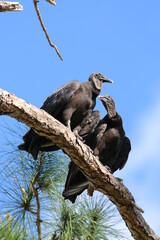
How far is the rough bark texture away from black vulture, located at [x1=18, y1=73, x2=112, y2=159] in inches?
18.3

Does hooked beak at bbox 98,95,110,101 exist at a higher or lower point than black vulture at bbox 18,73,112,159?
higher

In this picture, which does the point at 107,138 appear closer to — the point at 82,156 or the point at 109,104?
the point at 109,104

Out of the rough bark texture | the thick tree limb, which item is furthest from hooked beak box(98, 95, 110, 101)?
the thick tree limb

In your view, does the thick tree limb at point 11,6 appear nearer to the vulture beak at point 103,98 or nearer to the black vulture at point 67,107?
the black vulture at point 67,107

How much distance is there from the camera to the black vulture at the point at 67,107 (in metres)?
3.52

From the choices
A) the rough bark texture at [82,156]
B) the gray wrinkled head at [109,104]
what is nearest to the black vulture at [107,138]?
the gray wrinkled head at [109,104]

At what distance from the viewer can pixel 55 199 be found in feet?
12.9

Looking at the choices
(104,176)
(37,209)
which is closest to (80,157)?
(104,176)

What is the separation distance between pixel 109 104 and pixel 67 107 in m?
0.36

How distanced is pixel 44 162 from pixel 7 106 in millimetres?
1280

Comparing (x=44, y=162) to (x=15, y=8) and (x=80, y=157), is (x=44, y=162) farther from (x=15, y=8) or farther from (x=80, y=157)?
(x=15, y=8)

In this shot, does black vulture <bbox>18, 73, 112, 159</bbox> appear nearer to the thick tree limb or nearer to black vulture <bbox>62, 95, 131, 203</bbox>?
black vulture <bbox>62, 95, 131, 203</bbox>

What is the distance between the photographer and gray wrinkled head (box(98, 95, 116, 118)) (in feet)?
12.7

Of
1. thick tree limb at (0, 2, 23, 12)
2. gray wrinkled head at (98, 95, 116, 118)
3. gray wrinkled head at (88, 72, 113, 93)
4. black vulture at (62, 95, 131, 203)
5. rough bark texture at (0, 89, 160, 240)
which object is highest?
gray wrinkled head at (88, 72, 113, 93)
